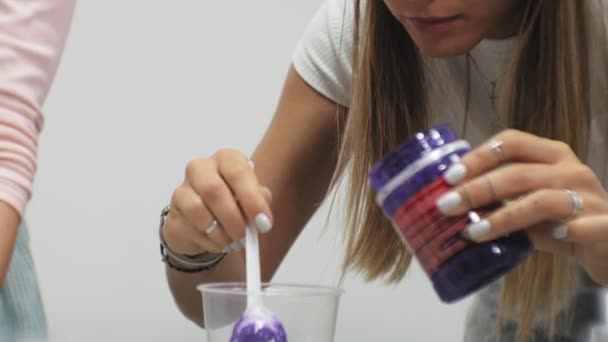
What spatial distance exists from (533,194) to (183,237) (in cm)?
34

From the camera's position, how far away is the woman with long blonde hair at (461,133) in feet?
2.35

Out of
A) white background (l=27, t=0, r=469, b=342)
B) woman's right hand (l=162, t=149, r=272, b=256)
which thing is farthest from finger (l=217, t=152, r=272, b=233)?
white background (l=27, t=0, r=469, b=342)

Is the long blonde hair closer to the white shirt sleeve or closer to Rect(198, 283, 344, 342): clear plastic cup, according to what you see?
the white shirt sleeve

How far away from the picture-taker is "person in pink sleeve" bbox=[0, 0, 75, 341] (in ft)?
2.19

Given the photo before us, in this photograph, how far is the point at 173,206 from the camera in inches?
34.0

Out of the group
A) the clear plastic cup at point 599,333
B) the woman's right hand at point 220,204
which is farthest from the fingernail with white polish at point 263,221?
the clear plastic cup at point 599,333

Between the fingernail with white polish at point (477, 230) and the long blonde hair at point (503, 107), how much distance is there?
298mm

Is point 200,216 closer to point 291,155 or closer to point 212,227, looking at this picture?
point 212,227

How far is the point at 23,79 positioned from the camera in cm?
69

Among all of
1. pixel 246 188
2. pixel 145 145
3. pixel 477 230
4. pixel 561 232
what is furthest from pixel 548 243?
pixel 145 145

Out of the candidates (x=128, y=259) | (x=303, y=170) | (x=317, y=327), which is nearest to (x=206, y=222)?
(x=317, y=327)

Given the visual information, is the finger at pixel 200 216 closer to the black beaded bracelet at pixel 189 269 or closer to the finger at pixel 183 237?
the finger at pixel 183 237

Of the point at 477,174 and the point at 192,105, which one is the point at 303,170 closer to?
the point at 477,174

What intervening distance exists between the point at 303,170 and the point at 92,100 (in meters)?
0.66
